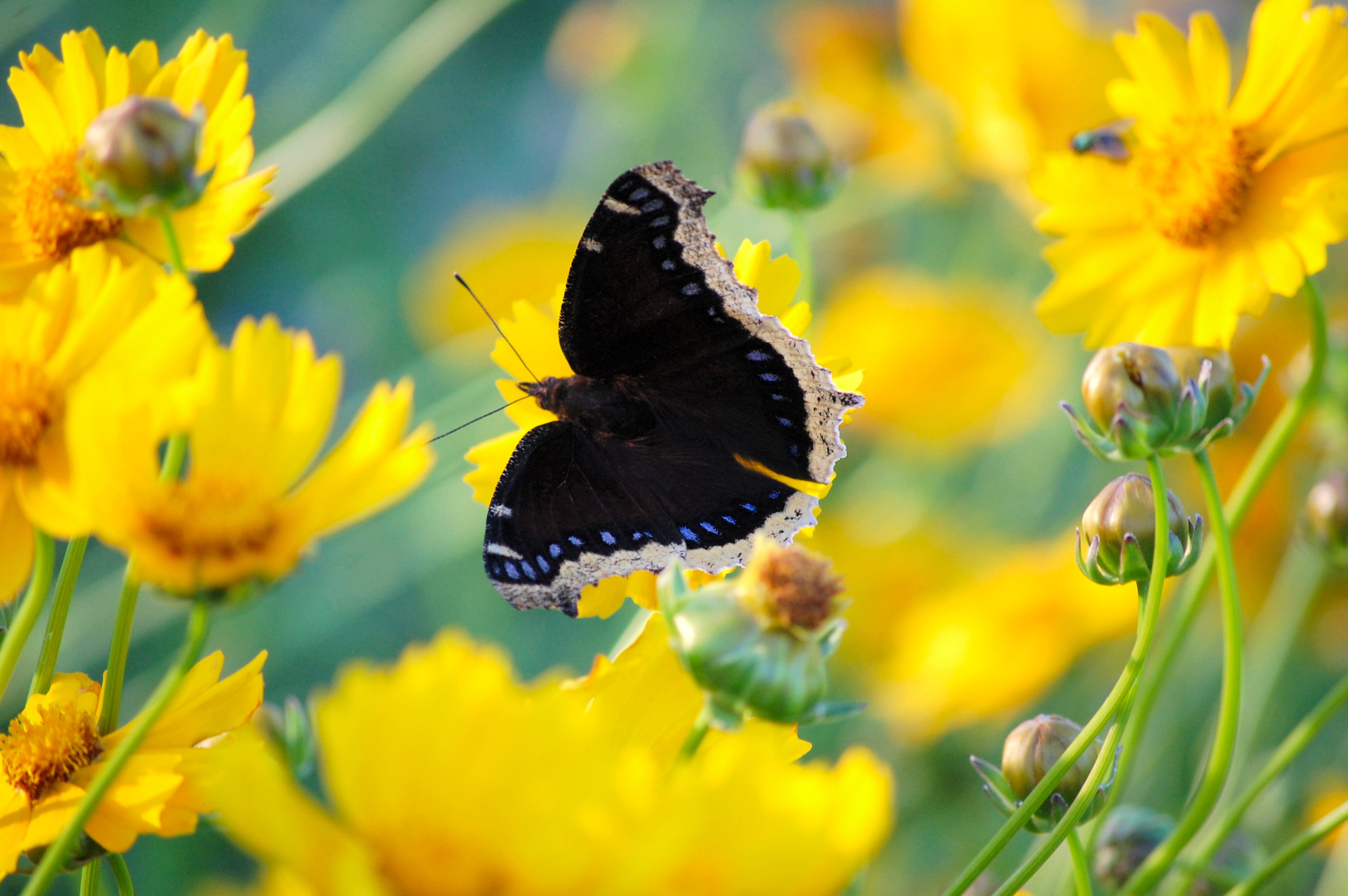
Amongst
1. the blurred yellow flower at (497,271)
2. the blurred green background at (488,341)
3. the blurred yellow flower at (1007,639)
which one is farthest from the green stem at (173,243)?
the blurred yellow flower at (497,271)

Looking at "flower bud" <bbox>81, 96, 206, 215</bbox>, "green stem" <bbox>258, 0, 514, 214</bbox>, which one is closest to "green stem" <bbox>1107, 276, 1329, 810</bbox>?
"flower bud" <bbox>81, 96, 206, 215</bbox>

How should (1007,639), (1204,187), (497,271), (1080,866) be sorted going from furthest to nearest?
(497,271), (1007,639), (1204,187), (1080,866)

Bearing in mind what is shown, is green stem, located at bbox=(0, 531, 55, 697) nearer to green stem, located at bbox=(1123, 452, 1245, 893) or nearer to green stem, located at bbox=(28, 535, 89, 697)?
green stem, located at bbox=(28, 535, 89, 697)

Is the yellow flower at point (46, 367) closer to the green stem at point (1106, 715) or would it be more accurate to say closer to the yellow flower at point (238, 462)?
the yellow flower at point (238, 462)

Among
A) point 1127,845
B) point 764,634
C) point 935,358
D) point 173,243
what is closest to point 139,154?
point 173,243

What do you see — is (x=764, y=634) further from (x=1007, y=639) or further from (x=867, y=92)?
(x=867, y=92)
